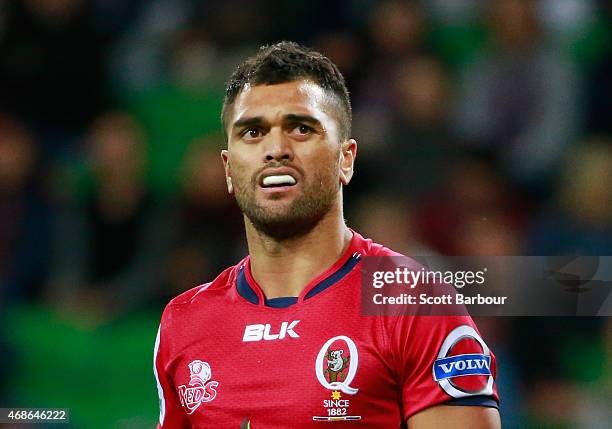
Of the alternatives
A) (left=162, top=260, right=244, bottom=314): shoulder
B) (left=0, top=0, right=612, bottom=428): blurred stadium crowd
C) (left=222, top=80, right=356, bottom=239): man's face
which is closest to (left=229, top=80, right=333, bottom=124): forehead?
(left=222, top=80, right=356, bottom=239): man's face

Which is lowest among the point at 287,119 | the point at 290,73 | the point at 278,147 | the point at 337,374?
the point at 337,374

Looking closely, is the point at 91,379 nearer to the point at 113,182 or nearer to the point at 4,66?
the point at 113,182

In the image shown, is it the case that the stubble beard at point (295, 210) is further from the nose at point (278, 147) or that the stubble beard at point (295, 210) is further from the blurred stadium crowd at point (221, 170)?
the blurred stadium crowd at point (221, 170)

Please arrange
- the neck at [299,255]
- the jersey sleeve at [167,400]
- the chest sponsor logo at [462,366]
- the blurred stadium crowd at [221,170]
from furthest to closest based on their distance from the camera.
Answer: the blurred stadium crowd at [221,170] → the jersey sleeve at [167,400] → the neck at [299,255] → the chest sponsor logo at [462,366]

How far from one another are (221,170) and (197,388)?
2.45 metres

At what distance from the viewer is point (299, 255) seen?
3.03 metres

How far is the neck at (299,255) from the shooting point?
9.89ft

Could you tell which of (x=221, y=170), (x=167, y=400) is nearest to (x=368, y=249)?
(x=167, y=400)

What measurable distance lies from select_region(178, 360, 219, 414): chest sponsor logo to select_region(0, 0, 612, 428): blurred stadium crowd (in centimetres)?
153

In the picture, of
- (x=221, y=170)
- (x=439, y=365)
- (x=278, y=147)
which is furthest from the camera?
(x=221, y=170)

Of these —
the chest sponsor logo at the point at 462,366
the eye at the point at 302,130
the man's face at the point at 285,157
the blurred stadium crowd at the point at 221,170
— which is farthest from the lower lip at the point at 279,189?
the blurred stadium crowd at the point at 221,170

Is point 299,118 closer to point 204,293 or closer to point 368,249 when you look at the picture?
point 368,249

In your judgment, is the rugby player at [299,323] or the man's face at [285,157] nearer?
the rugby player at [299,323]

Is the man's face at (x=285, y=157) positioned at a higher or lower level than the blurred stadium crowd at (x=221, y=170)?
lower
